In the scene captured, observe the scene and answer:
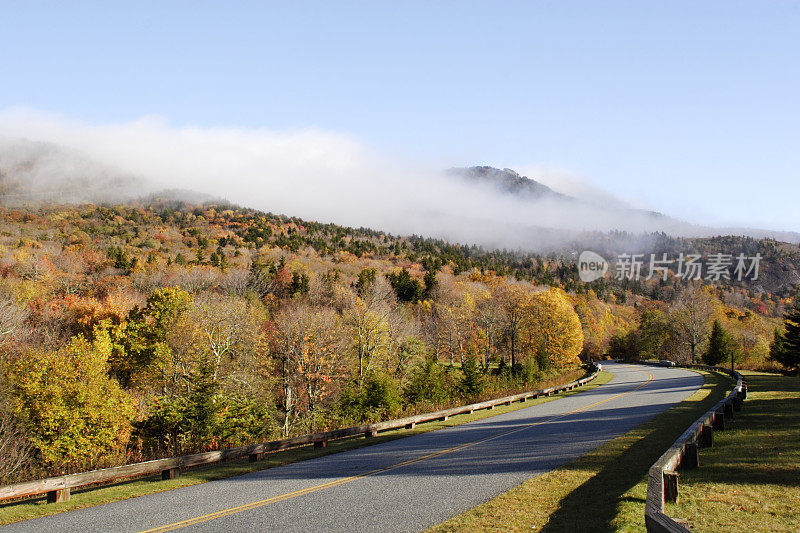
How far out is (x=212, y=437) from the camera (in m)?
18.8

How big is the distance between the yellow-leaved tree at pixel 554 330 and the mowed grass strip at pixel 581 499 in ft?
156

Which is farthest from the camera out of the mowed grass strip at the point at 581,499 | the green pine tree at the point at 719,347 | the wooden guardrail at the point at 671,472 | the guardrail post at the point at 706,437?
the green pine tree at the point at 719,347

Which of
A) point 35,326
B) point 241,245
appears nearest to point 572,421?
point 35,326

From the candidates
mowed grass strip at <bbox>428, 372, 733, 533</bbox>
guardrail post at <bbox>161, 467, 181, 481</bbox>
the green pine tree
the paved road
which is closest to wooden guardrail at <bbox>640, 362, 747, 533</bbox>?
mowed grass strip at <bbox>428, 372, 733, 533</bbox>

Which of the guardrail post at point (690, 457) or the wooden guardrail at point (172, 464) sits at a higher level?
the guardrail post at point (690, 457)

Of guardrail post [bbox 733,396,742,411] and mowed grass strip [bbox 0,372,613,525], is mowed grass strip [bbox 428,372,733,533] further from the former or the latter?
guardrail post [bbox 733,396,742,411]

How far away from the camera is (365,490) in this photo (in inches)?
403

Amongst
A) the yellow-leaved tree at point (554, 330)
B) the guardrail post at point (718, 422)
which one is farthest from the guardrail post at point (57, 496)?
the yellow-leaved tree at point (554, 330)

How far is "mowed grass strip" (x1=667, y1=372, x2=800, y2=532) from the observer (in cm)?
723

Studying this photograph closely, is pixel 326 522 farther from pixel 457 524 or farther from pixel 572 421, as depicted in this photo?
pixel 572 421

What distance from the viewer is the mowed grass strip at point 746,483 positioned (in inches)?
285

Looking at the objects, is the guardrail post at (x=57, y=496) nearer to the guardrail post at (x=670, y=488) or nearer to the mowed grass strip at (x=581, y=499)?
the mowed grass strip at (x=581, y=499)

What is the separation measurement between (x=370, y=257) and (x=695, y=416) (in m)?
146

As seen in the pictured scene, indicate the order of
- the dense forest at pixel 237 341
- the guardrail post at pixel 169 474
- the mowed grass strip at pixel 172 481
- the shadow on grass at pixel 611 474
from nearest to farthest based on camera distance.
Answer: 1. the shadow on grass at pixel 611 474
2. the mowed grass strip at pixel 172 481
3. the guardrail post at pixel 169 474
4. the dense forest at pixel 237 341
